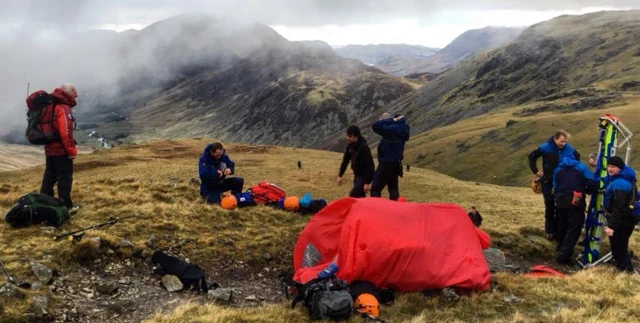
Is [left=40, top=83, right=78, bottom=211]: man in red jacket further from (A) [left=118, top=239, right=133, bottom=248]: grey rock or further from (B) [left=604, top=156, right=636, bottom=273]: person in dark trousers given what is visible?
(B) [left=604, top=156, right=636, bottom=273]: person in dark trousers

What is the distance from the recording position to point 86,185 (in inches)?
741

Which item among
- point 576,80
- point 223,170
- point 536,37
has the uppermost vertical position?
point 536,37

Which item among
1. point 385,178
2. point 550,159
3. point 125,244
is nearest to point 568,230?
point 550,159

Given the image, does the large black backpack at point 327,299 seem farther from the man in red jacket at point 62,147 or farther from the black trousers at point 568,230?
the black trousers at point 568,230

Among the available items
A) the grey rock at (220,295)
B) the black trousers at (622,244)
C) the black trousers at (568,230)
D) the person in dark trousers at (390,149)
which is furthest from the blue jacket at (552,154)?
the grey rock at (220,295)

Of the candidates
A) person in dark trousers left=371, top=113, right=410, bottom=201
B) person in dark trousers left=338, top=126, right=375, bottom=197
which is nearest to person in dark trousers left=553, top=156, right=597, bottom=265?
person in dark trousers left=371, top=113, right=410, bottom=201

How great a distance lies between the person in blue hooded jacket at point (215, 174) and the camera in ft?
50.4

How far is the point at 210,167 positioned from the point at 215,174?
279 mm

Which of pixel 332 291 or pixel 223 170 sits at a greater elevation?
pixel 223 170

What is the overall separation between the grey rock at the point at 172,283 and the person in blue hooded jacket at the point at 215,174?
5.79m

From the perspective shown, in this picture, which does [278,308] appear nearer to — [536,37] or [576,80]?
[576,80]

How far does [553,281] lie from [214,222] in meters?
8.86

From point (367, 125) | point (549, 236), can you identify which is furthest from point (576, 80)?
point (549, 236)

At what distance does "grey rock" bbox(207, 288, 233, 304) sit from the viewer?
30.7ft
